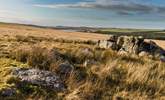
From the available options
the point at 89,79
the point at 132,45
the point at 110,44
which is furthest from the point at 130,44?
the point at 89,79

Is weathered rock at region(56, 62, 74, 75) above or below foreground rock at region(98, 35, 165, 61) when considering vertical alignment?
above

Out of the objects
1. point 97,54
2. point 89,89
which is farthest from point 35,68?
point 97,54

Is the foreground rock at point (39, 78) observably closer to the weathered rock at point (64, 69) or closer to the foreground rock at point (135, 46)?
the weathered rock at point (64, 69)

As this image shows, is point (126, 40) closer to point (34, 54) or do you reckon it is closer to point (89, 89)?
point (34, 54)

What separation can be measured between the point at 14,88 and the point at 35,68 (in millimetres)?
1880

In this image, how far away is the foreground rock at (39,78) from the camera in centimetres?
1003

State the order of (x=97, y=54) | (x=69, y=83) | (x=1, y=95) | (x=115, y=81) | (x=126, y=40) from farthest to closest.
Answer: (x=126, y=40) → (x=97, y=54) → (x=115, y=81) → (x=69, y=83) → (x=1, y=95)

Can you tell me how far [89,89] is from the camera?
33.7 feet

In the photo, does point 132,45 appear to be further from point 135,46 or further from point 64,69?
point 64,69

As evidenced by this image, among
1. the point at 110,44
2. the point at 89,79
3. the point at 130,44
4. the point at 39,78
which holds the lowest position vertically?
the point at 110,44

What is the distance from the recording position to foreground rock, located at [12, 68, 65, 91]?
10031 mm

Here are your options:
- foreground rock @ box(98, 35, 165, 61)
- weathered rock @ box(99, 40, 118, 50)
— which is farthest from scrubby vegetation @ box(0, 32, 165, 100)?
weathered rock @ box(99, 40, 118, 50)

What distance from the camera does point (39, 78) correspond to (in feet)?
33.7

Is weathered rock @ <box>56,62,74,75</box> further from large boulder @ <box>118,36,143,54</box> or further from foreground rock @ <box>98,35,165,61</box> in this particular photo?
large boulder @ <box>118,36,143,54</box>
